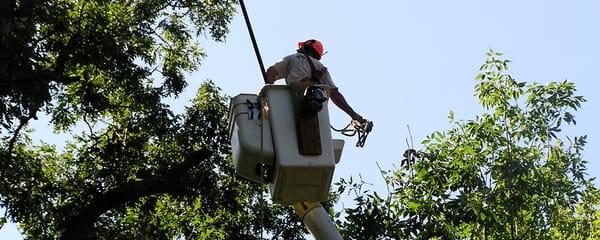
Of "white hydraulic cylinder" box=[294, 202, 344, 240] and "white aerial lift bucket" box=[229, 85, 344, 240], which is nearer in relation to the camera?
"white aerial lift bucket" box=[229, 85, 344, 240]

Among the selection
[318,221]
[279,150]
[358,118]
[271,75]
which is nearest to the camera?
[279,150]

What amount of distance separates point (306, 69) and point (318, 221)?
0.68 metres

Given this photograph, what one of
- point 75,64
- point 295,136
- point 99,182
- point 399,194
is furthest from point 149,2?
point 295,136

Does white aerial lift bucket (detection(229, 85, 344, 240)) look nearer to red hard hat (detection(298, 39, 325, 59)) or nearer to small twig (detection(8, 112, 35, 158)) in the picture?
red hard hat (detection(298, 39, 325, 59))

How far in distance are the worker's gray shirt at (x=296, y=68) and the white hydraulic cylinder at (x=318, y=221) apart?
55 centimetres

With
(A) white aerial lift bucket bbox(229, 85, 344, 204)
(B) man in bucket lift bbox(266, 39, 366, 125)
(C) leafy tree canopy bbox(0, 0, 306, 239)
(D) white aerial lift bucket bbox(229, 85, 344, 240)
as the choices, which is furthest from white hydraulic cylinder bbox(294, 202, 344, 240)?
(C) leafy tree canopy bbox(0, 0, 306, 239)

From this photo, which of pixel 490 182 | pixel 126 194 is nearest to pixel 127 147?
pixel 126 194

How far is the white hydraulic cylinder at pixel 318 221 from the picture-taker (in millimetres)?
3842

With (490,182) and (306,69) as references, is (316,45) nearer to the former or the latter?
(306,69)

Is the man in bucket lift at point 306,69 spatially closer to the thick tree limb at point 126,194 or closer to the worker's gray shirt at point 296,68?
the worker's gray shirt at point 296,68

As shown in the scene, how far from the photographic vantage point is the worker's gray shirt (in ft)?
13.0

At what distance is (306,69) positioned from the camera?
13.1 ft

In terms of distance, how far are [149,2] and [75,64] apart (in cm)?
141

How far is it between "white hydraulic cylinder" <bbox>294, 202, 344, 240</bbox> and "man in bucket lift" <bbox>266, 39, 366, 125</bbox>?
21.5 inches
